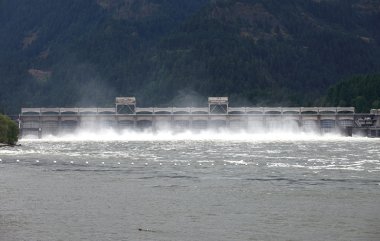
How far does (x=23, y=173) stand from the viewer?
128875 millimetres

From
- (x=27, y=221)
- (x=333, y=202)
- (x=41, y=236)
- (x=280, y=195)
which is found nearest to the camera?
(x=41, y=236)

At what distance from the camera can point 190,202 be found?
90562 mm

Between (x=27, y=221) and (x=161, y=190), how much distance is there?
1071 inches

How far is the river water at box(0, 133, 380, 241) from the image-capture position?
236ft

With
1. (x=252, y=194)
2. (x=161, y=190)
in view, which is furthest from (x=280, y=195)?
(x=161, y=190)

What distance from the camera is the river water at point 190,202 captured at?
236ft

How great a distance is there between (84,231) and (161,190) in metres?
31.1

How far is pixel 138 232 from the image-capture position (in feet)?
234

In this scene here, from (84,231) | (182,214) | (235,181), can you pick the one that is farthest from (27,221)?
(235,181)

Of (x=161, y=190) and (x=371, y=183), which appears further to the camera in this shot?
(x=371, y=183)

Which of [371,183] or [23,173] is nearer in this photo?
[371,183]

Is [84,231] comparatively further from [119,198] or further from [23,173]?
[23,173]

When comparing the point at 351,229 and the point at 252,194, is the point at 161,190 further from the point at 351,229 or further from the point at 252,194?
the point at 351,229

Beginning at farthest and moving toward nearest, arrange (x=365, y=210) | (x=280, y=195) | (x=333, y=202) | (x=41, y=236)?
(x=280, y=195), (x=333, y=202), (x=365, y=210), (x=41, y=236)
